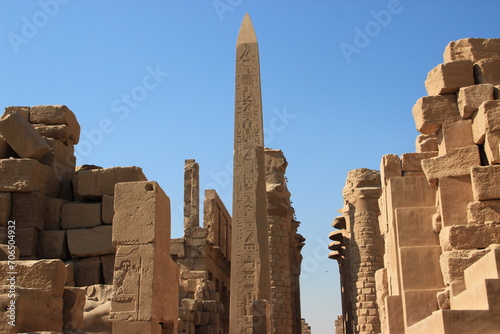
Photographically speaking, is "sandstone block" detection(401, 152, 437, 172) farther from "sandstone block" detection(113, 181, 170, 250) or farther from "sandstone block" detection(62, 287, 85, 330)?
"sandstone block" detection(62, 287, 85, 330)

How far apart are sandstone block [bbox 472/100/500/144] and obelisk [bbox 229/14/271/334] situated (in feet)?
19.0

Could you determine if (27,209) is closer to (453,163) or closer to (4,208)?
(4,208)

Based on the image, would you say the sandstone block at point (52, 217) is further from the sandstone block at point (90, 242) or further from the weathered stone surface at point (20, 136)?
the weathered stone surface at point (20, 136)

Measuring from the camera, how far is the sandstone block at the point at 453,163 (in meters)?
5.77

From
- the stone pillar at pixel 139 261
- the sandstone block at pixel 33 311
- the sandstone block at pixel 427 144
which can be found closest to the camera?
the sandstone block at pixel 33 311

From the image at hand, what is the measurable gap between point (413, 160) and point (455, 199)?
84cm

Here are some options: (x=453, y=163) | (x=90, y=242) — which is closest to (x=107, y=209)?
(x=90, y=242)

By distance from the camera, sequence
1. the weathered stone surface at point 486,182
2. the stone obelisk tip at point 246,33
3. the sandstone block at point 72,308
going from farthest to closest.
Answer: the stone obelisk tip at point 246,33, the sandstone block at point 72,308, the weathered stone surface at point 486,182

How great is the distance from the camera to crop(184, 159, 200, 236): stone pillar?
1503 cm

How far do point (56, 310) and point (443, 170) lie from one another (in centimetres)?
352

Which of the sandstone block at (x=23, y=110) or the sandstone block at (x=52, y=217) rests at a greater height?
the sandstone block at (x=23, y=110)

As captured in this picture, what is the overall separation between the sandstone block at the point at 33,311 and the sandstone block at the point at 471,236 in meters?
3.31

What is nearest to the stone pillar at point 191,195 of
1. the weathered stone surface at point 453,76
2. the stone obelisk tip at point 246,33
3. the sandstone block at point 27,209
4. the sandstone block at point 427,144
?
the stone obelisk tip at point 246,33

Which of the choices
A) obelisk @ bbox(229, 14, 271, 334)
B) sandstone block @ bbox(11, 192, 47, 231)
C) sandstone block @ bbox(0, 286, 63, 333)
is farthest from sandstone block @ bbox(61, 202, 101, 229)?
sandstone block @ bbox(0, 286, 63, 333)
